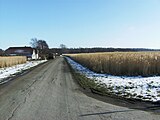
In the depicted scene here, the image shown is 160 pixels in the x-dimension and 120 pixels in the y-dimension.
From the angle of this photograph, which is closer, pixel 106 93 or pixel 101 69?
pixel 106 93

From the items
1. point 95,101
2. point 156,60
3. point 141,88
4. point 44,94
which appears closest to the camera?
point 95,101

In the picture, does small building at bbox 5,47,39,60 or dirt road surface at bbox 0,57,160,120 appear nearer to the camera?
dirt road surface at bbox 0,57,160,120

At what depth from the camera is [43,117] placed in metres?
6.63

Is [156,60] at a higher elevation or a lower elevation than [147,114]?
higher

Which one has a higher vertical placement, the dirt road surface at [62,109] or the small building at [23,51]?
the small building at [23,51]

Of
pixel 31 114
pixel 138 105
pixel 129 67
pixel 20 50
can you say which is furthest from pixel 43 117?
pixel 20 50

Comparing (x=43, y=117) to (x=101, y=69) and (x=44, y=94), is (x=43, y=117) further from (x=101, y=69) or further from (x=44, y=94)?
(x=101, y=69)

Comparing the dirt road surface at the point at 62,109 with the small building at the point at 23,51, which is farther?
the small building at the point at 23,51

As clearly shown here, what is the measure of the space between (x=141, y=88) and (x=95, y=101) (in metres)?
3.31

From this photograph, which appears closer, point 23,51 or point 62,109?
point 62,109

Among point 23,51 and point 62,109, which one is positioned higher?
point 23,51

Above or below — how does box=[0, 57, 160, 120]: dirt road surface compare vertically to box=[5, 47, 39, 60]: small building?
below

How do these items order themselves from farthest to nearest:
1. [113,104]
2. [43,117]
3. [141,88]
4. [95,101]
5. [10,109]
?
[141,88] < [95,101] < [113,104] < [10,109] < [43,117]

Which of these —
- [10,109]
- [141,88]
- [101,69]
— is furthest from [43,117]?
[101,69]
